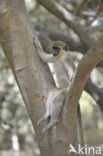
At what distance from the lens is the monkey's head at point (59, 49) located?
3113 mm

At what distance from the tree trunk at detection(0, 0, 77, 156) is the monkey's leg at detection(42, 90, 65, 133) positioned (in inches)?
2.0

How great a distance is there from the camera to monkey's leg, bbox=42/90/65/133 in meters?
2.16

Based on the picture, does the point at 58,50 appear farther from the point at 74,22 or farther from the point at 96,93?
the point at 74,22

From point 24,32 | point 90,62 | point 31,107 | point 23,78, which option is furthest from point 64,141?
point 24,32

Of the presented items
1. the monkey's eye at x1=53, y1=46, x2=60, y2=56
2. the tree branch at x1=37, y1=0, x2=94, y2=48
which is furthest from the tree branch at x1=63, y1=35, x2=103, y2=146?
the tree branch at x1=37, y1=0, x2=94, y2=48

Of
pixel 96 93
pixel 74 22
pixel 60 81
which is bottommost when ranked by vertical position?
pixel 96 93

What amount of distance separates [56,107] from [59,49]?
1.16 m

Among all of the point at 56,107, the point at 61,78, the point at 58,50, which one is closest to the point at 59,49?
the point at 58,50

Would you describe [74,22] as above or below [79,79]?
below

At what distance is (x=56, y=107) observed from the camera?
7.31 ft

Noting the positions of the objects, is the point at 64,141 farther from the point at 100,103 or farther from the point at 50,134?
the point at 100,103

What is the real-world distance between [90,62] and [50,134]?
0.90 metres

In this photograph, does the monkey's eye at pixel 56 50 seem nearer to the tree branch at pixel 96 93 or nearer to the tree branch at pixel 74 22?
the tree branch at pixel 96 93

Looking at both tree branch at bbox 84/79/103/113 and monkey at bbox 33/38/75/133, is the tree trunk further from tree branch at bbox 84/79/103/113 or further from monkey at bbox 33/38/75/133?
tree branch at bbox 84/79/103/113
